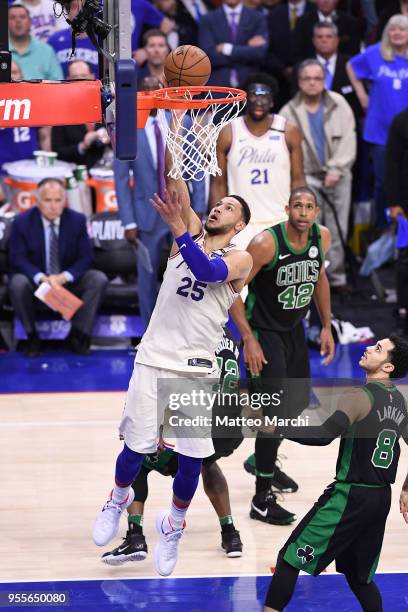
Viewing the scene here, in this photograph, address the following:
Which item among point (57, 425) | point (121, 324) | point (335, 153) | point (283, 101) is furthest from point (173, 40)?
point (57, 425)

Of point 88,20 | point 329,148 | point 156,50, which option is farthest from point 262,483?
point 156,50

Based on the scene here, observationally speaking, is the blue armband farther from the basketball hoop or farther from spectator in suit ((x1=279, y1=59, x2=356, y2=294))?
spectator in suit ((x1=279, y1=59, x2=356, y2=294))

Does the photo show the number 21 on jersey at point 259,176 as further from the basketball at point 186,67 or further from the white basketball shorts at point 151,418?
the white basketball shorts at point 151,418

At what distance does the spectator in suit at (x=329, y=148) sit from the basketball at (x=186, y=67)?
17.4 feet

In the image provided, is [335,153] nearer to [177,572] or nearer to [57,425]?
[57,425]

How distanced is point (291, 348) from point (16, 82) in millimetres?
2686

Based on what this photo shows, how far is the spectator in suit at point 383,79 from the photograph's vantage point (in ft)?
39.8

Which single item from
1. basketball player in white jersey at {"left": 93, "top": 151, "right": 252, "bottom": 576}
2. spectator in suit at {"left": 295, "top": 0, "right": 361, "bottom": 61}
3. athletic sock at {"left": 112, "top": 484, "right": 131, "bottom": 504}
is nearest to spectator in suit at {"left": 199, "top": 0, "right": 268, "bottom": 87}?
spectator in suit at {"left": 295, "top": 0, "right": 361, "bottom": 61}

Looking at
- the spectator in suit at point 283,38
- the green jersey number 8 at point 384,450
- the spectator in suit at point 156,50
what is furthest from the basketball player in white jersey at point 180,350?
the spectator in suit at point 283,38

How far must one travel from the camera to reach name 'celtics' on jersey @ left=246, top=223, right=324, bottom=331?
7.65m

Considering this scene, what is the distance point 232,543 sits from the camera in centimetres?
711

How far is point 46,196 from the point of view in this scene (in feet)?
36.4

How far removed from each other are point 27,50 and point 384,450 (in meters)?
7.49

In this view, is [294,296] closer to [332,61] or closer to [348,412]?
[348,412]
